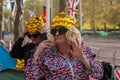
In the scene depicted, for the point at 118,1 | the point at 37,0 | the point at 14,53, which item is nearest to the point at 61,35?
the point at 14,53

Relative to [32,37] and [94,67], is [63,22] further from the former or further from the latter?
[32,37]

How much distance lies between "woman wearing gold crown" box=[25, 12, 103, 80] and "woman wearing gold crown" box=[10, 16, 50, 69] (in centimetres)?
102

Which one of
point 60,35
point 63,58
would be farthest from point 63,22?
point 63,58

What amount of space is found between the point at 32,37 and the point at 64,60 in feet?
4.43

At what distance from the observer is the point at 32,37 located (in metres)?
4.93

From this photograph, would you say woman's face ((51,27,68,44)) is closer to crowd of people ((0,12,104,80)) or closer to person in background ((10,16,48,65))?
crowd of people ((0,12,104,80))

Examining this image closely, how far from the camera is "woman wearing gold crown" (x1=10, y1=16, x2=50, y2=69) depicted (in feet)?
16.2

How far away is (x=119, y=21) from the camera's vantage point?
61.8 metres

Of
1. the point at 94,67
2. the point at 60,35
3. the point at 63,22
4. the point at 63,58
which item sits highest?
the point at 63,22

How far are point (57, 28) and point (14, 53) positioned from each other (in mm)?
1897

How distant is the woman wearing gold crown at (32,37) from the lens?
16.2 ft

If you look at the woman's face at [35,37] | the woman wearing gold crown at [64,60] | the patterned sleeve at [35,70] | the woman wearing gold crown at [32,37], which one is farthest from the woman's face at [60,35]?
the woman's face at [35,37]

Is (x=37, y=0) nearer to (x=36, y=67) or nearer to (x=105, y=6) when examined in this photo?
(x=105, y=6)

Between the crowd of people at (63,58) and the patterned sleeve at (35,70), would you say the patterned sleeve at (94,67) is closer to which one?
the crowd of people at (63,58)
